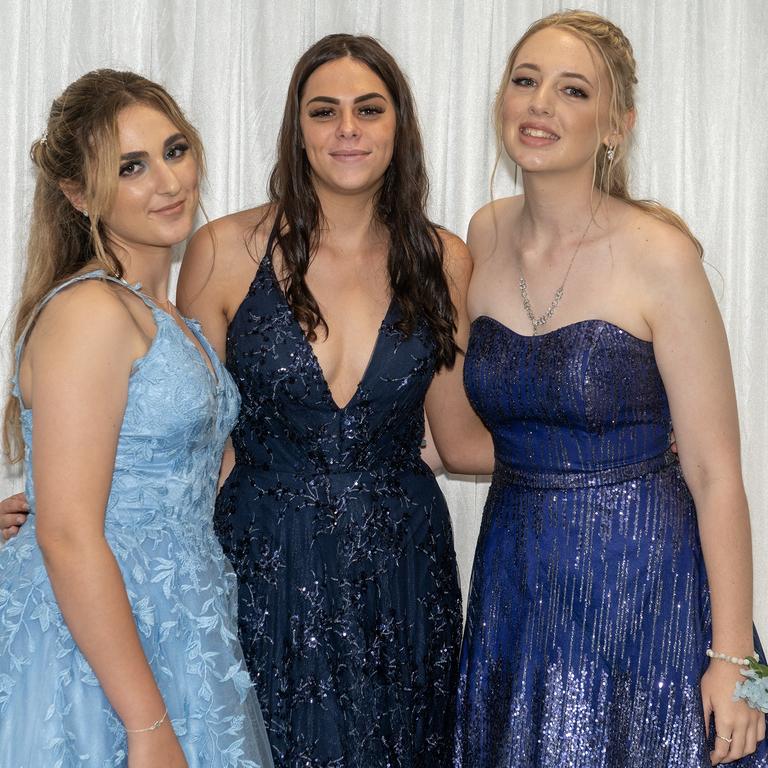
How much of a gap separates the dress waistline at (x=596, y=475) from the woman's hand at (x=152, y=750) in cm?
75

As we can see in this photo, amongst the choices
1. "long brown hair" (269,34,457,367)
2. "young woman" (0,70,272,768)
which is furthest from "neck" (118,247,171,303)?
"long brown hair" (269,34,457,367)

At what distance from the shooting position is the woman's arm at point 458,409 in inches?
89.0

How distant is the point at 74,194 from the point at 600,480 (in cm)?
99

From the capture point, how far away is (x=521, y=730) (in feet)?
6.22

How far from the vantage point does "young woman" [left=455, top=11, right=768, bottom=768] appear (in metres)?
1.85

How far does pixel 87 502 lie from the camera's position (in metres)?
1.58

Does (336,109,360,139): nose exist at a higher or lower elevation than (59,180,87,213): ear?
higher

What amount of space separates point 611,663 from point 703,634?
16 cm

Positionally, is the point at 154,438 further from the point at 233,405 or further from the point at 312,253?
the point at 312,253

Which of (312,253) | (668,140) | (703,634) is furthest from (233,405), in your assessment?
(668,140)

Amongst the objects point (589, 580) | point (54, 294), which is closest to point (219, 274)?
point (54, 294)

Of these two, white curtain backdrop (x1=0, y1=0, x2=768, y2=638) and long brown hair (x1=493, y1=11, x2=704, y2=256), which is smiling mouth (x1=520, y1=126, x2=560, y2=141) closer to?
long brown hair (x1=493, y1=11, x2=704, y2=256)

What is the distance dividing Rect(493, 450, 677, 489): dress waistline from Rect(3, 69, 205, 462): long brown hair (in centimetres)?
79

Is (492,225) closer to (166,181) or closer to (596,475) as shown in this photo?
(596,475)
